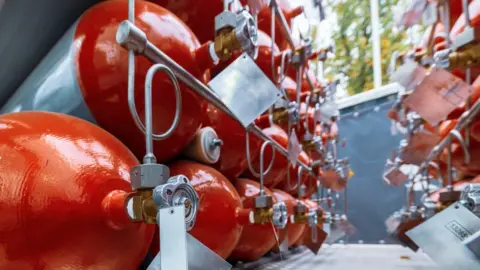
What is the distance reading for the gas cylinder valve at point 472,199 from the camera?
1.93 ft

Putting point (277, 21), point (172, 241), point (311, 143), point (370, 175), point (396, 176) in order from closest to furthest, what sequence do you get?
point (172, 241), point (277, 21), point (311, 143), point (396, 176), point (370, 175)

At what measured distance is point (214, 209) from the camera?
30.8 inches

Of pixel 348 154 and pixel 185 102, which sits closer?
pixel 185 102

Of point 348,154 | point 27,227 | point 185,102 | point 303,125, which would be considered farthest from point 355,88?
point 27,227

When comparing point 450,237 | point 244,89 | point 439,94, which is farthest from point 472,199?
point 244,89

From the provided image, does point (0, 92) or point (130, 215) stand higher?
point (0, 92)

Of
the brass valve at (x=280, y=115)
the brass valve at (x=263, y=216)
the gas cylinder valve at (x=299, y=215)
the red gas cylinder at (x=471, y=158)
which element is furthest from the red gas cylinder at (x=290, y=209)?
the red gas cylinder at (x=471, y=158)

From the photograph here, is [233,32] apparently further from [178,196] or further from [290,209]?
[290,209]

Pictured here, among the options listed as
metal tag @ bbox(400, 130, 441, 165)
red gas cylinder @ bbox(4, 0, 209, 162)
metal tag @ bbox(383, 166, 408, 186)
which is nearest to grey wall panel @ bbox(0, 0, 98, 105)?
red gas cylinder @ bbox(4, 0, 209, 162)

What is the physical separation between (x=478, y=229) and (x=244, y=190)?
0.60 m

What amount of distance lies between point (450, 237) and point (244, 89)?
347 millimetres

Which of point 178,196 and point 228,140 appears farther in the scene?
point 228,140

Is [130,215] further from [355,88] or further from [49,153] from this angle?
[355,88]

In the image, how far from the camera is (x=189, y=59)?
685 mm
